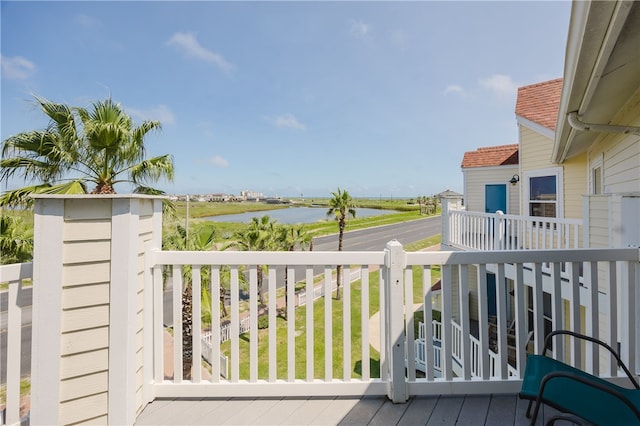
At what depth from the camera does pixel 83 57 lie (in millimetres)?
9930

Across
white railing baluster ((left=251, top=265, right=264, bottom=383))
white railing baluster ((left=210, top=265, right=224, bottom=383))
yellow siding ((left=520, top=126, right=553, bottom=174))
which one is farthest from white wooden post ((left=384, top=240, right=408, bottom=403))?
yellow siding ((left=520, top=126, right=553, bottom=174))

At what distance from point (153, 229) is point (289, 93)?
17.3 m

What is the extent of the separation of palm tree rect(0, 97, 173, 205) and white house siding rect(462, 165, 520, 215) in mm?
10063

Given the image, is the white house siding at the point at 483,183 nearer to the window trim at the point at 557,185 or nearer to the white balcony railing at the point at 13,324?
the window trim at the point at 557,185

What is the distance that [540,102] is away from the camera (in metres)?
7.16

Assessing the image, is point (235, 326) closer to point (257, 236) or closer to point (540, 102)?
point (540, 102)

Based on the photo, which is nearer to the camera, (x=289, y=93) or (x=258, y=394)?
(x=258, y=394)

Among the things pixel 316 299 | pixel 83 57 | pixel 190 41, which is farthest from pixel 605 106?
pixel 83 57

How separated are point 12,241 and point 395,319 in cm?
919

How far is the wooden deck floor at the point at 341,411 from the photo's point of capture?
1600 millimetres

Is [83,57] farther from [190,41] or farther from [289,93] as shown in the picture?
[289,93]

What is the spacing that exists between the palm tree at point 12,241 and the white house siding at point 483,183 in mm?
12765

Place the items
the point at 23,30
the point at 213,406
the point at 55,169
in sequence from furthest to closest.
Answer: the point at 55,169 < the point at 23,30 < the point at 213,406

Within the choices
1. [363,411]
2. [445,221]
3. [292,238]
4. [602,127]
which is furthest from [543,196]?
[292,238]
